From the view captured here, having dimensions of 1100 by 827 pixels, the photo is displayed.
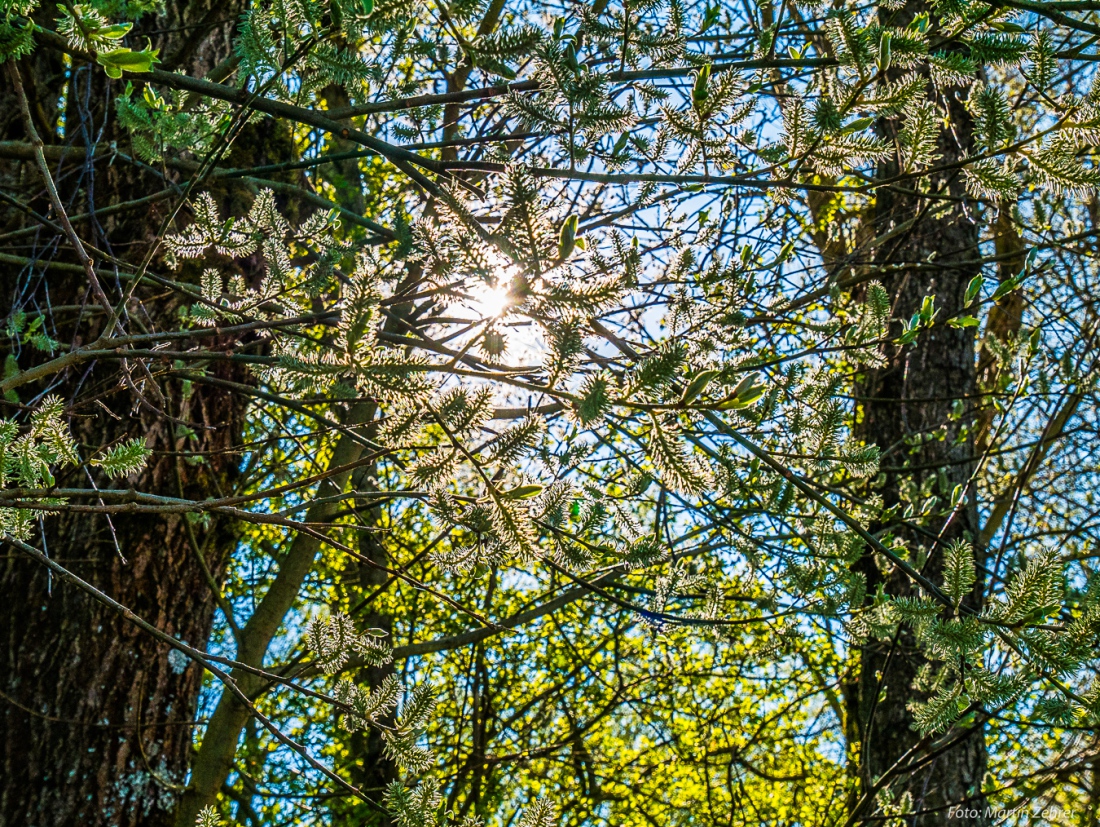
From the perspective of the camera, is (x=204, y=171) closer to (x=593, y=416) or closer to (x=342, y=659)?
(x=593, y=416)

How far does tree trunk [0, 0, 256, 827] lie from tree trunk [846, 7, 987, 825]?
2.83 metres

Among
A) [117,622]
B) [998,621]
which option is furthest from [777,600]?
[117,622]

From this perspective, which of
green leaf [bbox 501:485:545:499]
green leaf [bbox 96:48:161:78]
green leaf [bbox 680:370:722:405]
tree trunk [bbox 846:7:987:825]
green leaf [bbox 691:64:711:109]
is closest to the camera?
green leaf [bbox 96:48:161:78]

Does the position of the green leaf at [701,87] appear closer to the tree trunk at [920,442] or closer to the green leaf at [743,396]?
the green leaf at [743,396]

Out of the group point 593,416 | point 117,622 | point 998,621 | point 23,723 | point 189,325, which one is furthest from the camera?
point 189,325

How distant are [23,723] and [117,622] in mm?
410

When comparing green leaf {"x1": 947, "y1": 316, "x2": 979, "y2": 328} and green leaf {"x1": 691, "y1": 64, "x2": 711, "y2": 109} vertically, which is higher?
green leaf {"x1": 947, "y1": 316, "x2": 979, "y2": 328}

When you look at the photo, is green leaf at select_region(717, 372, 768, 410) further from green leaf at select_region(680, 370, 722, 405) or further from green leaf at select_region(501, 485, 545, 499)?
green leaf at select_region(501, 485, 545, 499)

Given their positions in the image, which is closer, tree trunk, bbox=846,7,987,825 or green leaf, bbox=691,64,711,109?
green leaf, bbox=691,64,711,109

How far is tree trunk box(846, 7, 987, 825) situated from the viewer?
397 cm

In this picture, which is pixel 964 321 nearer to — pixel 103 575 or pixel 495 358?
pixel 495 358

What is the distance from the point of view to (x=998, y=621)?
5.27 feet

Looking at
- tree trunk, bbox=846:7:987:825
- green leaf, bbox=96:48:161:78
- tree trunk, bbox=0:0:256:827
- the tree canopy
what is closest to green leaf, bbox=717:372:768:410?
the tree canopy

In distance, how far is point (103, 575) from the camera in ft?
10.2
